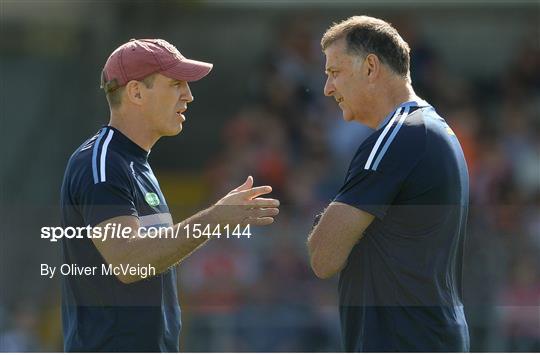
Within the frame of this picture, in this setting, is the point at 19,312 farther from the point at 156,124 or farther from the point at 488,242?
the point at 156,124

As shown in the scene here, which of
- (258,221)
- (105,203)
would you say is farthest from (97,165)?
(258,221)

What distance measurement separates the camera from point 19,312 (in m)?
8.42

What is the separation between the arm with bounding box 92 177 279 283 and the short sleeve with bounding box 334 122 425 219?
336 millimetres

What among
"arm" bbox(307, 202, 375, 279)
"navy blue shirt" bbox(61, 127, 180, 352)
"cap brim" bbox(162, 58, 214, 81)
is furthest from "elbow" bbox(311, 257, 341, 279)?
"cap brim" bbox(162, 58, 214, 81)

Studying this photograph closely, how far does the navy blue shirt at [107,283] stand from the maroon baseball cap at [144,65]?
291mm

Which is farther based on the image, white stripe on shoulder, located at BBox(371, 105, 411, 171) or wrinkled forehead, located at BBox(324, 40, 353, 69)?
wrinkled forehead, located at BBox(324, 40, 353, 69)

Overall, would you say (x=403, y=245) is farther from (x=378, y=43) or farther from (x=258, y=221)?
(x=378, y=43)

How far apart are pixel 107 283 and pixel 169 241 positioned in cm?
31

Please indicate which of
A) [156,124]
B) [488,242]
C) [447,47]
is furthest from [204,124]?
[156,124]

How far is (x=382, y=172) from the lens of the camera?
12.6 ft

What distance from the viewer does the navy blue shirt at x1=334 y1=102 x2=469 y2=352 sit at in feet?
12.6

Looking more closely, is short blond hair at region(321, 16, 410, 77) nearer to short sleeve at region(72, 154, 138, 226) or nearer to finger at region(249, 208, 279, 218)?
finger at region(249, 208, 279, 218)

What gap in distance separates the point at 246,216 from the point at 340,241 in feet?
1.25

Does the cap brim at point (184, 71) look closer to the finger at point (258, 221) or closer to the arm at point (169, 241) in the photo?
the arm at point (169, 241)
